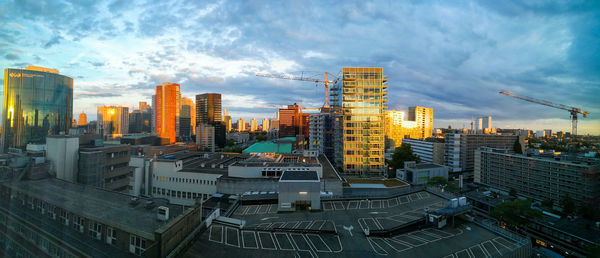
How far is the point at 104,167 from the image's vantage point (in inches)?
496

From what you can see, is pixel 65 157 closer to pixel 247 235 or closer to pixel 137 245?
pixel 137 245

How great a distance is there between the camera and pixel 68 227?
4.39 metres

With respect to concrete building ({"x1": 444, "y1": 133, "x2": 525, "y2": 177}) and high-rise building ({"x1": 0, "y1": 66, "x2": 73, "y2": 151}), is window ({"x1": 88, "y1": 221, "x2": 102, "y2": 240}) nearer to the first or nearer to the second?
high-rise building ({"x1": 0, "y1": 66, "x2": 73, "y2": 151})

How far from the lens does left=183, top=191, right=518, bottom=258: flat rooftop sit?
25.0 feet

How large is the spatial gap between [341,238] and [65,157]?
12.6 meters

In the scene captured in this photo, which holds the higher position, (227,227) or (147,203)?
(147,203)

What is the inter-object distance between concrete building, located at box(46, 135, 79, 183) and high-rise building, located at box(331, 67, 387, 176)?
923 inches

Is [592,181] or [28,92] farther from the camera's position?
[592,181]

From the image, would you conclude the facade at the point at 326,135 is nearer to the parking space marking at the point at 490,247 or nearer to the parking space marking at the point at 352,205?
the parking space marking at the point at 352,205

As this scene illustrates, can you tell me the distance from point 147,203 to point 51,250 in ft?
9.59

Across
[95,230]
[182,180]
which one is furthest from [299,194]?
[182,180]

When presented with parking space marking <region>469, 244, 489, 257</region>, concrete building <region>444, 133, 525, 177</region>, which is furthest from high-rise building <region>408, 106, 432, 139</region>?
parking space marking <region>469, 244, 489, 257</region>

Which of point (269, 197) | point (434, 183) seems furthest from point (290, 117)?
point (269, 197)

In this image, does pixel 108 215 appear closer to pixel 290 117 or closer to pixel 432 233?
pixel 432 233
